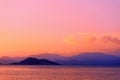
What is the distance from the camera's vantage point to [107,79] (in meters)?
72.1

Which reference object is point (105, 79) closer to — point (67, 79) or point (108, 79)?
point (108, 79)

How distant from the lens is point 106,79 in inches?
2840

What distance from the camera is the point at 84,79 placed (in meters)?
71.7

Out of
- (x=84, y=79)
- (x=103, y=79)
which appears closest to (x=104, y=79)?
(x=103, y=79)

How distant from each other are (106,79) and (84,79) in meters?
4.99

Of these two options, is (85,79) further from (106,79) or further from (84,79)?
(106,79)

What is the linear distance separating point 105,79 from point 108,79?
0.69m

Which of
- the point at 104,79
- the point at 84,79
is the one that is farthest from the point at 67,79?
the point at 104,79

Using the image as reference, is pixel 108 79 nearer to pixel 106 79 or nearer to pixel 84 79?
pixel 106 79

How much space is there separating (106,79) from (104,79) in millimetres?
445

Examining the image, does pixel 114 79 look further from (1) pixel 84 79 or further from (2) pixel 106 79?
(1) pixel 84 79

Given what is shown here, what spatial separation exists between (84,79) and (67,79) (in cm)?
380

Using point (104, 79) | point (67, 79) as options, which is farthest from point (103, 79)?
point (67, 79)

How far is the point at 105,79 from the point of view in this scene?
2842 inches
